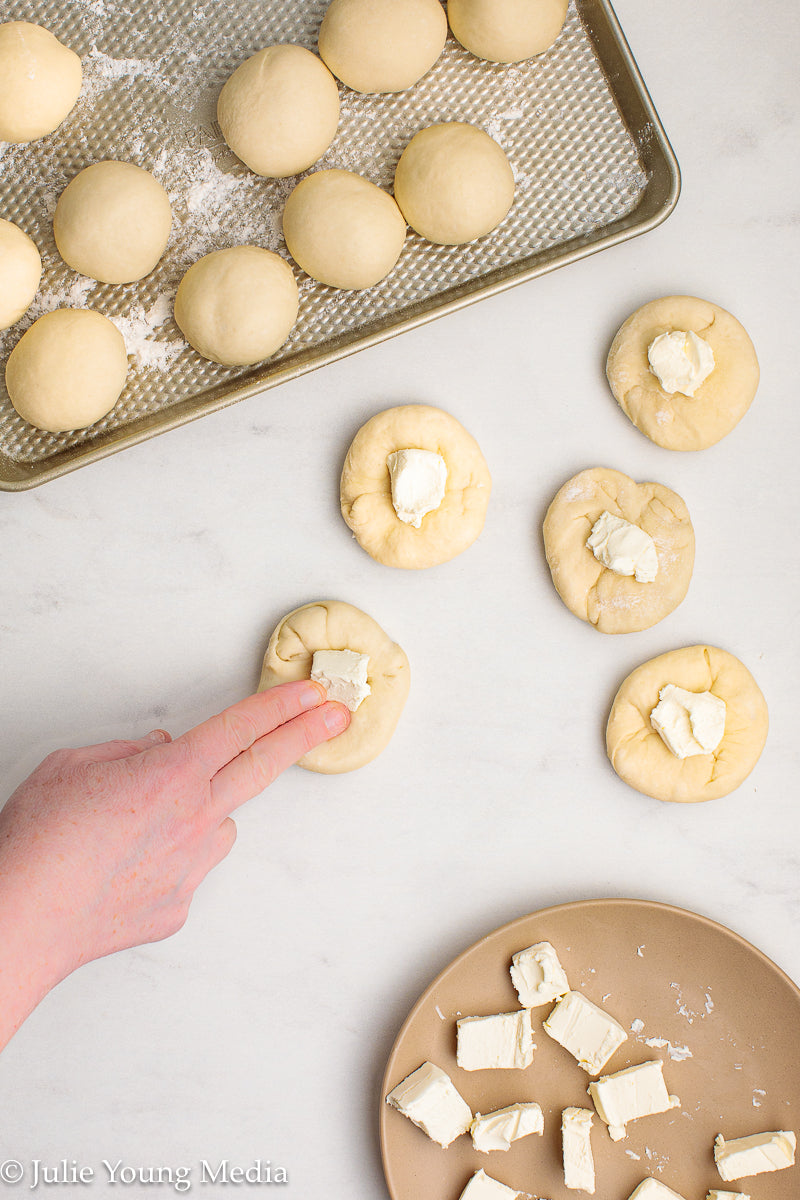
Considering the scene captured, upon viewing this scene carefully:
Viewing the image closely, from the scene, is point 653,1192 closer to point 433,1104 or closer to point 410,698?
point 433,1104

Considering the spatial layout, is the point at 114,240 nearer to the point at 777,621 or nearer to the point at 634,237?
the point at 634,237

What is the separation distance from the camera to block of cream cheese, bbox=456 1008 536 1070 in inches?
48.7

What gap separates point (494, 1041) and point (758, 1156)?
0.43m

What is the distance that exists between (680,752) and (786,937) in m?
0.39

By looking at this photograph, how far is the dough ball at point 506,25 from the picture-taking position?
111 centimetres

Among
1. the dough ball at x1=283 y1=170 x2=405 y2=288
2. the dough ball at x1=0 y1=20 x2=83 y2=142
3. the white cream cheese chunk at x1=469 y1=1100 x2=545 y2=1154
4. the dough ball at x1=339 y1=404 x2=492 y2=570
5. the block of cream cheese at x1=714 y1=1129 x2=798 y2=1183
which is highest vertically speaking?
the dough ball at x1=0 y1=20 x2=83 y2=142

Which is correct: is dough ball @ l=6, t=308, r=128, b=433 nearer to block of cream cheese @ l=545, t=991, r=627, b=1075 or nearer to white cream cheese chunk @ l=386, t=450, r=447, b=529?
white cream cheese chunk @ l=386, t=450, r=447, b=529

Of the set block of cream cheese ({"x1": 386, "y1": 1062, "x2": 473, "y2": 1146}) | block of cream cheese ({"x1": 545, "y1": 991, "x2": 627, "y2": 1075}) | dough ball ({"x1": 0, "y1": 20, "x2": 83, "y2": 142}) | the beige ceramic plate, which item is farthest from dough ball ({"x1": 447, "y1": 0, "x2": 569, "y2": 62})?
block of cream cheese ({"x1": 386, "y1": 1062, "x2": 473, "y2": 1146})

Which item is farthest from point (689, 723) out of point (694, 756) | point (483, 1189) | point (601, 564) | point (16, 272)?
point (16, 272)

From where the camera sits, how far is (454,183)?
1122 mm

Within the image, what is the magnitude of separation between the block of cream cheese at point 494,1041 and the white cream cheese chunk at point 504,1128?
0.07 meters

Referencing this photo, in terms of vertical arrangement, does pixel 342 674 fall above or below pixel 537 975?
above

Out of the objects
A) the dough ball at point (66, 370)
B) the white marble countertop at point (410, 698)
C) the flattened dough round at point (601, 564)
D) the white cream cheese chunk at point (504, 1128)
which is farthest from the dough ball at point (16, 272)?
the white cream cheese chunk at point (504, 1128)

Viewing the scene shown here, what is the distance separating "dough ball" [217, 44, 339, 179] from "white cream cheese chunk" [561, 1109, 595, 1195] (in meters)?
1.52
